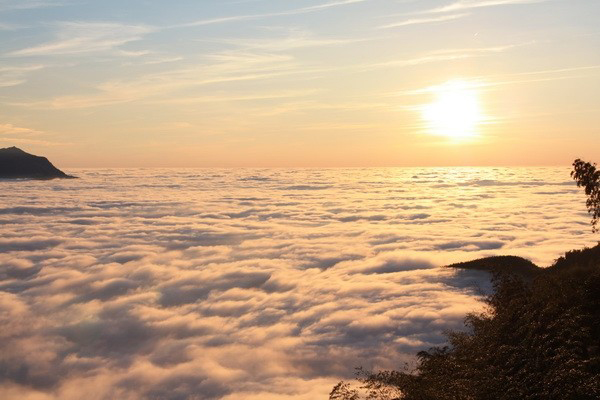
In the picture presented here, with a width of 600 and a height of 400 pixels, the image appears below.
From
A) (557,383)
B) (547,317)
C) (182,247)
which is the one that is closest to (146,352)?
(547,317)

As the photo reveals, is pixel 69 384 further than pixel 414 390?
Yes

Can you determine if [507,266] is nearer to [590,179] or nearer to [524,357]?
[590,179]

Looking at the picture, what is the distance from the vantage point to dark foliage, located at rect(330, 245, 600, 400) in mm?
22766

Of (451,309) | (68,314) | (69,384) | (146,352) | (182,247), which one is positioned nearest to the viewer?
(451,309)

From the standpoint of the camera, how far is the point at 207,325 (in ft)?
212

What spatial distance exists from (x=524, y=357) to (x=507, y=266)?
3141 cm

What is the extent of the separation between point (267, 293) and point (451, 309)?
111ft

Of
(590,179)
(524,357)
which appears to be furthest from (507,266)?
(524,357)

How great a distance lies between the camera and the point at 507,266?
56469 mm

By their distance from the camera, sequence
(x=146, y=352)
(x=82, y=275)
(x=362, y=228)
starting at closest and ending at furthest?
(x=146, y=352)
(x=82, y=275)
(x=362, y=228)

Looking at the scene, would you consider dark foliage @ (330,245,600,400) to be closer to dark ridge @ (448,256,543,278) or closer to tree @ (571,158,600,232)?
tree @ (571,158,600,232)

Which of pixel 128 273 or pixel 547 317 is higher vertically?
pixel 547 317

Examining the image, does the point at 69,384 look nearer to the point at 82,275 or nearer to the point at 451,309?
the point at 451,309

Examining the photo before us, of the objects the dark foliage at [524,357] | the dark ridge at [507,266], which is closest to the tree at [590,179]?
the dark foliage at [524,357]
